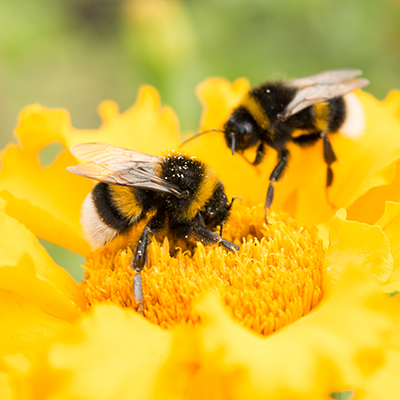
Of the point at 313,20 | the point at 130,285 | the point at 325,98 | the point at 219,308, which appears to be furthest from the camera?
the point at 313,20

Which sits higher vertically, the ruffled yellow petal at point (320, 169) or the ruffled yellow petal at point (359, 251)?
the ruffled yellow petal at point (359, 251)

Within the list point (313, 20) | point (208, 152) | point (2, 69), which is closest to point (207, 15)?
point (313, 20)

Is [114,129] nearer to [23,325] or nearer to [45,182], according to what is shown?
[45,182]

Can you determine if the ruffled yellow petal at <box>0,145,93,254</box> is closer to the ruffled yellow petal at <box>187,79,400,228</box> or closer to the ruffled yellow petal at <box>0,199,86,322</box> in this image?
the ruffled yellow petal at <box>0,199,86,322</box>

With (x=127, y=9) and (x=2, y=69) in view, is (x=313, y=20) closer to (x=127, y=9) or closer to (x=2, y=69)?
(x=127, y=9)

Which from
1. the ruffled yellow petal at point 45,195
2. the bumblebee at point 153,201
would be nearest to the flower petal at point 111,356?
the bumblebee at point 153,201

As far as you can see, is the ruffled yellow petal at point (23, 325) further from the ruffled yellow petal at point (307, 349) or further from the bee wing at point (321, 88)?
the bee wing at point (321, 88)

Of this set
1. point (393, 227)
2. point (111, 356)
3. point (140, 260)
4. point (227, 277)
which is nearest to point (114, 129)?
point (140, 260)
